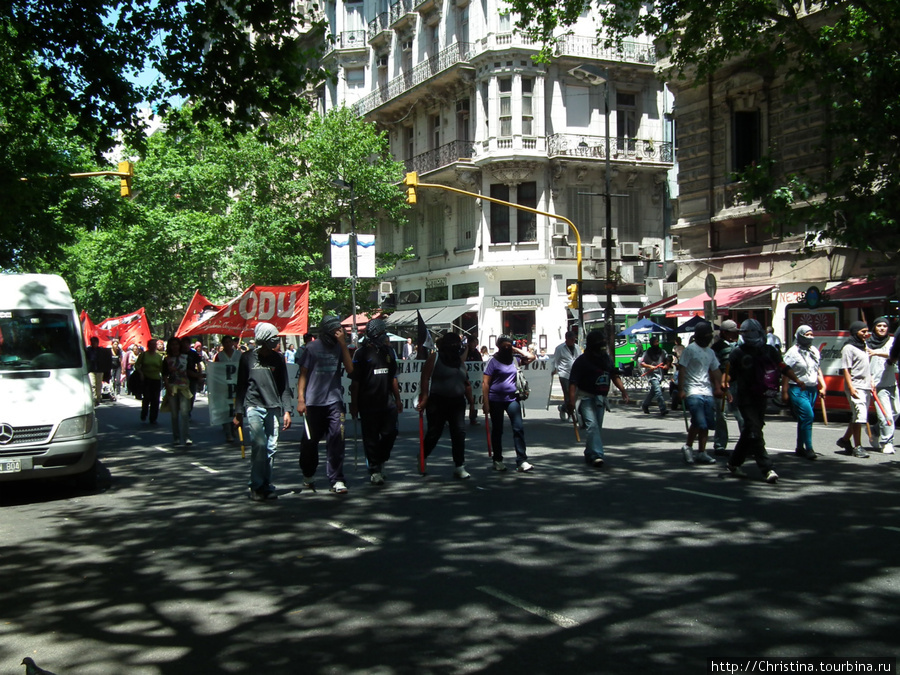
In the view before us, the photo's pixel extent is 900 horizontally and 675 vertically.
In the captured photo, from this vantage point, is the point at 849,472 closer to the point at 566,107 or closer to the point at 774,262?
the point at 774,262

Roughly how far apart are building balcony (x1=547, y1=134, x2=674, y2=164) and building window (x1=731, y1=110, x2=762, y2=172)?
8.67 metres

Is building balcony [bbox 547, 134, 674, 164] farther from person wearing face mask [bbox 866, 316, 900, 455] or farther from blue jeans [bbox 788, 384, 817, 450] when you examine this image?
blue jeans [bbox 788, 384, 817, 450]

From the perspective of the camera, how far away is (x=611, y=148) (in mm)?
38406

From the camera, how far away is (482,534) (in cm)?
699

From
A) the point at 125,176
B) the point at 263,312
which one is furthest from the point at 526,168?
the point at 263,312

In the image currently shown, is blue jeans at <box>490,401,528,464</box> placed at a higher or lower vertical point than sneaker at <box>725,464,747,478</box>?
higher

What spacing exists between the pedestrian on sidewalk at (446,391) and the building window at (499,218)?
27.7 metres

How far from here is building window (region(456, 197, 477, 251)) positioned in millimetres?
38469

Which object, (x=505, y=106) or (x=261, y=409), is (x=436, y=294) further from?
(x=261, y=409)

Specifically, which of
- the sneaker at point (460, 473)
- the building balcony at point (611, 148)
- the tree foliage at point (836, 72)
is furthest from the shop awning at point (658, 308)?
the sneaker at point (460, 473)

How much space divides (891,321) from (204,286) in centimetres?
3169

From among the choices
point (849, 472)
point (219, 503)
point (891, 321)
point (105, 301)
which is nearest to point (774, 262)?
point (891, 321)

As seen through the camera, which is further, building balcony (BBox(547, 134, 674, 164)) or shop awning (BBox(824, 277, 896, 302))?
building balcony (BBox(547, 134, 674, 164))

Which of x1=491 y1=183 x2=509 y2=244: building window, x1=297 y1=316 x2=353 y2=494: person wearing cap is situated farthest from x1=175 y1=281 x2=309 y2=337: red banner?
x1=491 y1=183 x2=509 y2=244: building window
